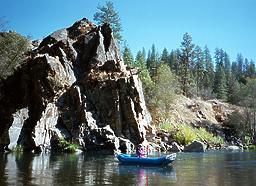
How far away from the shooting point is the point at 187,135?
6844cm

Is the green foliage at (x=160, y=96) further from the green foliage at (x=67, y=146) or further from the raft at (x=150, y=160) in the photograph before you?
the raft at (x=150, y=160)

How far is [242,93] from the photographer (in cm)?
9581

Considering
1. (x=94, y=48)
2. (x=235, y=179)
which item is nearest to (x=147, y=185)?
(x=235, y=179)

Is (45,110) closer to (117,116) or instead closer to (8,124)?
(8,124)

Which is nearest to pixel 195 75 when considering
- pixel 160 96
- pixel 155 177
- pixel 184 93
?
pixel 184 93

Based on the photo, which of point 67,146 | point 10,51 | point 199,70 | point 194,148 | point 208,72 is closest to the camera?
point 67,146

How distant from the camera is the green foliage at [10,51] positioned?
59.3m

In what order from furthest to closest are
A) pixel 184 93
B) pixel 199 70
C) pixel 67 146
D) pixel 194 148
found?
pixel 199 70 < pixel 184 93 < pixel 194 148 < pixel 67 146

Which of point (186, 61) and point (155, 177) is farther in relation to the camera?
point (186, 61)

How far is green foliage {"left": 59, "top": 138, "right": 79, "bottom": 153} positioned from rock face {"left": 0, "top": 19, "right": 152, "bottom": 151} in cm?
113

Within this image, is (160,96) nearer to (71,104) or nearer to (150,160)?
(71,104)

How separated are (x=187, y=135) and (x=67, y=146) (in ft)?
86.2

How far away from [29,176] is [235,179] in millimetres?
15227

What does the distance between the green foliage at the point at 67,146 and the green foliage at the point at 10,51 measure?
16934 millimetres
